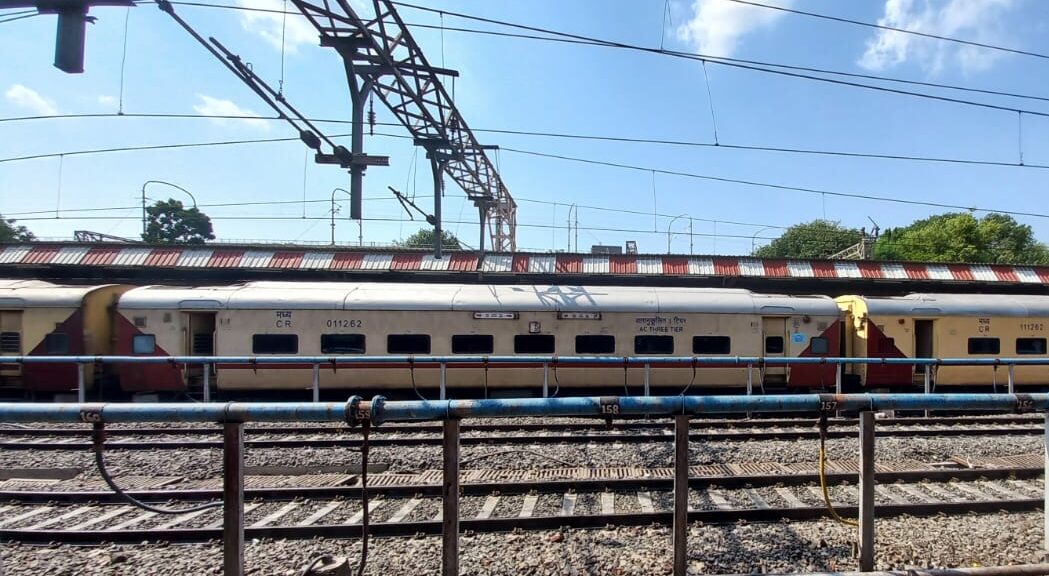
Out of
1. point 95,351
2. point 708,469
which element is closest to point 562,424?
point 708,469

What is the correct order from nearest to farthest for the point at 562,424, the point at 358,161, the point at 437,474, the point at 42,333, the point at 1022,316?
the point at 437,474, the point at 562,424, the point at 358,161, the point at 42,333, the point at 1022,316

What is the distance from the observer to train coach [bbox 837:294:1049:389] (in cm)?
1189

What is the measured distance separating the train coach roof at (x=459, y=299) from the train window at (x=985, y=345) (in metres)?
4.01

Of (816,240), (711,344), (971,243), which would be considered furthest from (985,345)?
(816,240)

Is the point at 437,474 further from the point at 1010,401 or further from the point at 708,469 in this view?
the point at 1010,401

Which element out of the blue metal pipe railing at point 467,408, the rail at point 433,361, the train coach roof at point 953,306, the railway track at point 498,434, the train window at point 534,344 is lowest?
the railway track at point 498,434

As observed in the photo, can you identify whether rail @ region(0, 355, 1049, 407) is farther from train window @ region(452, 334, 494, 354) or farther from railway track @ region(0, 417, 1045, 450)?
railway track @ region(0, 417, 1045, 450)

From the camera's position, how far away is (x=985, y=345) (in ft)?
40.3

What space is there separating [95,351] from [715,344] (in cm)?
1559

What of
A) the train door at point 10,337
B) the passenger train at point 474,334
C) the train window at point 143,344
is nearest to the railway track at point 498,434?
the passenger train at point 474,334

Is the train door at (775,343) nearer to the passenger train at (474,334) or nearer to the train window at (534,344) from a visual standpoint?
the passenger train at (474,334)

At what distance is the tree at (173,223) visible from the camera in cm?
5869

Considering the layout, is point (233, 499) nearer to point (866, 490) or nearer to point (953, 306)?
point (866, 490)

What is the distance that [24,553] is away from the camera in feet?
14.3
